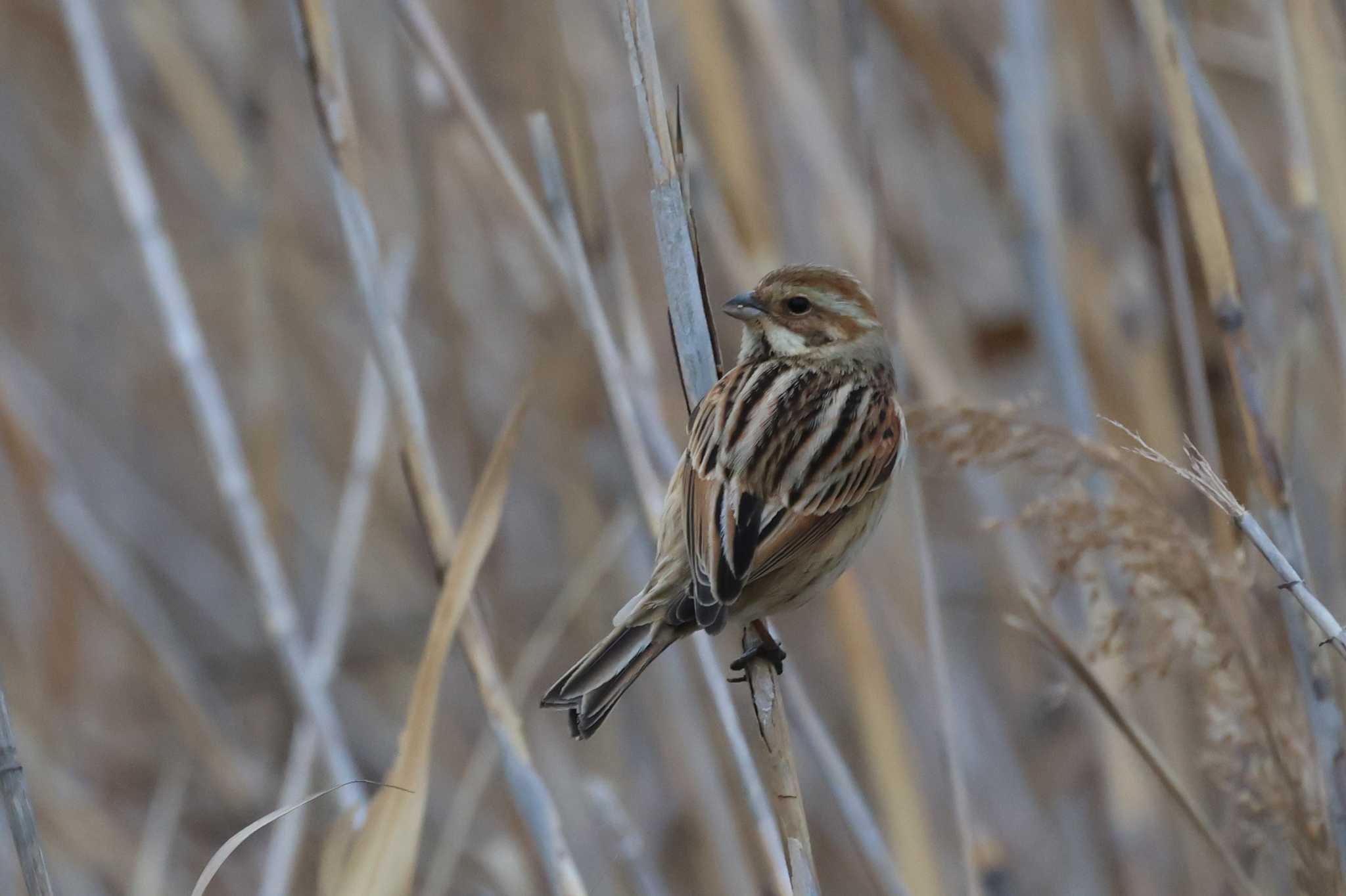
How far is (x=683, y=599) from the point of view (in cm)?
174

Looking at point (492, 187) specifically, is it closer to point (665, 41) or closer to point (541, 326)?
point (541, 326)

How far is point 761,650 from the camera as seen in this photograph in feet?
5.73

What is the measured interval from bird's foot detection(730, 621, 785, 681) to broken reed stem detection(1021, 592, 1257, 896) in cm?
32

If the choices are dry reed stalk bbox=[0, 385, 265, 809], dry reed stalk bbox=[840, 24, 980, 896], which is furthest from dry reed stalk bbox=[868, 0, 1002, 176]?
dry reed stalk bbox=[0, 385, 265, 809]

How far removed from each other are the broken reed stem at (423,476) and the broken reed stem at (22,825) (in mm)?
565

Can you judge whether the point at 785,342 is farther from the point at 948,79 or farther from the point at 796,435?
the point at 948,79

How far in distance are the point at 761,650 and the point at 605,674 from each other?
21 cm

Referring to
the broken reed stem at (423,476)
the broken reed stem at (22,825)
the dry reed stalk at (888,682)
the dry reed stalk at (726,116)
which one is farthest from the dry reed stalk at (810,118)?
the broken reed stem at (22,825)

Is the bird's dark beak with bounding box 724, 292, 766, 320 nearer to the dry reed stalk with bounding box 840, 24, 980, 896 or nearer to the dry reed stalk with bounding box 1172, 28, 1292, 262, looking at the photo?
the dry reed stalk with bounding box 840, 24, 980, 896

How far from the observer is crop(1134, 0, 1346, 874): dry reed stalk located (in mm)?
1719

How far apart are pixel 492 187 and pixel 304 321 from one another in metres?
0.55

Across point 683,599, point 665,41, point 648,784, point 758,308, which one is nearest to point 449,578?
point 683,599

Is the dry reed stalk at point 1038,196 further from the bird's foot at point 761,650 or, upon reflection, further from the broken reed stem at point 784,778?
the broken reed stem at point 784,778

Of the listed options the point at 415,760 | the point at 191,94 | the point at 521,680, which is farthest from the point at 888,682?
the point at 191,94
